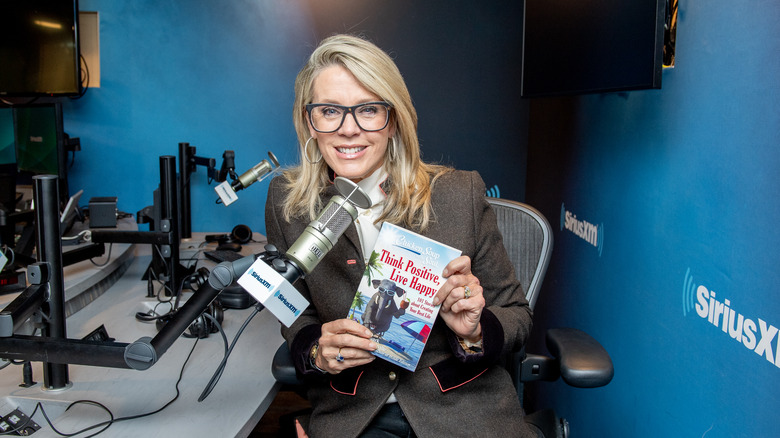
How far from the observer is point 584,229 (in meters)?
2.40

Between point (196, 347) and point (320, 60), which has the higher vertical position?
point (320, 60)

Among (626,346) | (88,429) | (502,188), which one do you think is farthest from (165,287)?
(502,188)

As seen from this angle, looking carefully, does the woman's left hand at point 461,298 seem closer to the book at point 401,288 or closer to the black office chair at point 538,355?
the book at point 401,288

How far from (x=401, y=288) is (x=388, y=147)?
47 cm

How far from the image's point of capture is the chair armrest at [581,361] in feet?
4.61

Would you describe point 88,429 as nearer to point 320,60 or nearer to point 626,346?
point 320,60

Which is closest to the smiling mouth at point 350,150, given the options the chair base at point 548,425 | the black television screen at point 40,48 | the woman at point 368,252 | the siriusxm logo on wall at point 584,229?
the woman at point 368,252

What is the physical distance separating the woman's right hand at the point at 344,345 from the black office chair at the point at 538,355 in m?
0.18

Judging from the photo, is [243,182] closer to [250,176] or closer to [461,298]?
[250,176]

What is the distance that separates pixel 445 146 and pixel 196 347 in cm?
201

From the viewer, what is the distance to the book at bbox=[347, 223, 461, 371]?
3.86 ft

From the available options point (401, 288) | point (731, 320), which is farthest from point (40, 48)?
point (731, 320)

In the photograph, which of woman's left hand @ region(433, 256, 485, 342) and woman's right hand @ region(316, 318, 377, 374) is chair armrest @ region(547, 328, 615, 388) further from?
woman's right hand @ region(316, 318, 377, 374)

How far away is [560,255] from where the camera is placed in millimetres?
2711
